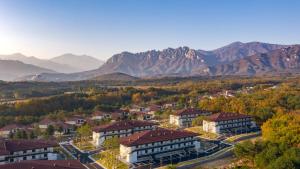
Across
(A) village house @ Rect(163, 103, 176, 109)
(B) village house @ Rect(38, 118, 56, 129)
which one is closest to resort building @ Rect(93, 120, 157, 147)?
(B) village house @ Rect(38, 118, 56, 129)

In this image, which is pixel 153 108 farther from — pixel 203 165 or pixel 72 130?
pixel 203 165

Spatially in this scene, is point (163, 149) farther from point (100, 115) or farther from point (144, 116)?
point (100, 115)

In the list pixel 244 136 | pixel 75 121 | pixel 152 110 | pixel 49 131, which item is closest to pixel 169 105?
pixel 152 110

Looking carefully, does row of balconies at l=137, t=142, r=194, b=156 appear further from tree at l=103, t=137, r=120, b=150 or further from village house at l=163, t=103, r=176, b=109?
village house at l=163, t=103, r=176, b=109

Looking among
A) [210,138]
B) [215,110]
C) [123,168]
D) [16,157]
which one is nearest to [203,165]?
→ [123,168]

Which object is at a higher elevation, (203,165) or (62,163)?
(62,163)

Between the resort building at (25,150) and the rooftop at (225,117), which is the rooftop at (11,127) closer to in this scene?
the resort building at (25,150)

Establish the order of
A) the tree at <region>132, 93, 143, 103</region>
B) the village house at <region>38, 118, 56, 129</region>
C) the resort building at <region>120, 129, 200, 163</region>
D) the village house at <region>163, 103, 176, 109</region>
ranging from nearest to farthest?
the resort building at <region>120, 129, 200, 163</region> → the village house at <region>38, 118, 56, 129</region> → the village house at <region>163, 103, 176, 109</region> → the tree at <region>132, 93, 143, 103</region>
